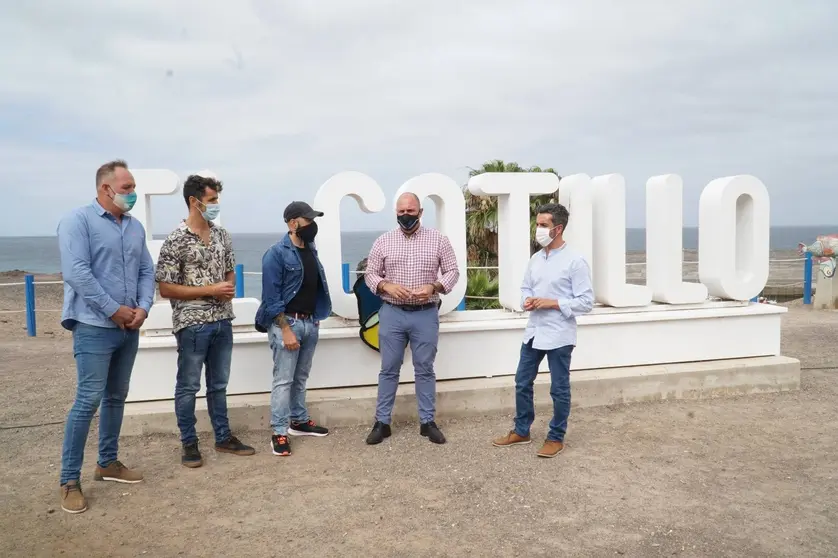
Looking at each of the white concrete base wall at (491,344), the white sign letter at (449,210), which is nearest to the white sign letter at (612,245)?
the white concrete base wall at (491,344)

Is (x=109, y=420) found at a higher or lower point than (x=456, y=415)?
higher

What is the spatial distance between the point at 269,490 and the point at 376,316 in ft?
6.37

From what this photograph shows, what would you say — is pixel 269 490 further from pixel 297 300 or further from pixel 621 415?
pixel 621 415

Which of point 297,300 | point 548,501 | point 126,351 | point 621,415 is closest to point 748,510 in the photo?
point 548,501

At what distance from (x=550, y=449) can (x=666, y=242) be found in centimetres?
289

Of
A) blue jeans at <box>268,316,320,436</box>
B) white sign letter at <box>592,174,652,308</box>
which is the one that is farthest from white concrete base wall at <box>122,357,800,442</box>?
white sign letter at <box>592,174,652,308</box>

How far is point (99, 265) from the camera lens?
4.06m

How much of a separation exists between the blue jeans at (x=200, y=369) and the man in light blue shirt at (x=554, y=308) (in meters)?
2.13

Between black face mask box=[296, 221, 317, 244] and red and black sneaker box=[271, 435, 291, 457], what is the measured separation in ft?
4.80

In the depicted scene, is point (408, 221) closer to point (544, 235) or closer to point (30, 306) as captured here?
point (544, 235)

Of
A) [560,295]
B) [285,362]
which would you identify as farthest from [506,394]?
[285,362]

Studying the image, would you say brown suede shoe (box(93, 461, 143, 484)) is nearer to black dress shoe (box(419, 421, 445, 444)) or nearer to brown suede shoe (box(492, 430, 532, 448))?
black dress shoe (box(419, 421, 445, 444))

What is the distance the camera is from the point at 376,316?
5848mm

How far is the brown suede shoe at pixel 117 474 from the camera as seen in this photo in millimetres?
4398
